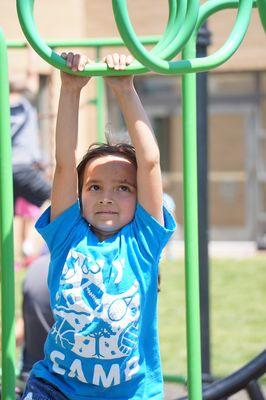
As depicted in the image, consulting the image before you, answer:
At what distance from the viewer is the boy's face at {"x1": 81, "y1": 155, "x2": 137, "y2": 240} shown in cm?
246

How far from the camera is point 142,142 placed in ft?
7.82

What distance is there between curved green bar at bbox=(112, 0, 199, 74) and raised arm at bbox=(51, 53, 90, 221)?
194mm

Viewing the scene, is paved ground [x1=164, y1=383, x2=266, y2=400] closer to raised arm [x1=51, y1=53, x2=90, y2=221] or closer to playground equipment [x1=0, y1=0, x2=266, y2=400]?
playground equipment [x1=0, y1=0, x2=266, y2=400]

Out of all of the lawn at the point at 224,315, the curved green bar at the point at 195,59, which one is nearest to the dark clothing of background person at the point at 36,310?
the lawn at the point at 224,315

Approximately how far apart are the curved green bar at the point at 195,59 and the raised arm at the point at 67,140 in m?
0.20

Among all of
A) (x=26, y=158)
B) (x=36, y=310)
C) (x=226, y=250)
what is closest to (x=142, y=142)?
(x=36, y=310)

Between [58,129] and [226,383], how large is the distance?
1270mm

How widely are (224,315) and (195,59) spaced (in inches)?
208

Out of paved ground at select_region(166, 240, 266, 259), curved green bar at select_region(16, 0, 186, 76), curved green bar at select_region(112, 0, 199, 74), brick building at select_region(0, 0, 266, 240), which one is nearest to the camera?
curved green bar at select_region(112, 0, 199, 74)

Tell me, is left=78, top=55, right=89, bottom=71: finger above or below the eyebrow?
above

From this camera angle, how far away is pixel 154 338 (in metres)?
2.49

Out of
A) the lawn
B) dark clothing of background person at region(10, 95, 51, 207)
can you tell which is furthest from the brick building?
dark clothing of background person at region(10, 95, 51, 207)

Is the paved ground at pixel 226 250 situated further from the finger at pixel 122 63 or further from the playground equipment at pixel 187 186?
the finger at pixel 122 63

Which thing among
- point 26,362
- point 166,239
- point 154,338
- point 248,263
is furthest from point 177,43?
point 248,263
